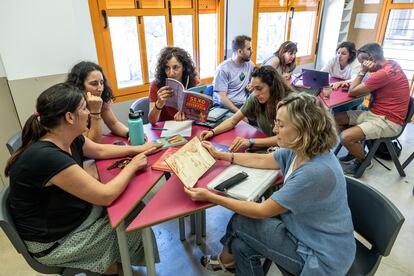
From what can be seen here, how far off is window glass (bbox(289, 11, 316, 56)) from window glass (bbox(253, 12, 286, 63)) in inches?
12.9

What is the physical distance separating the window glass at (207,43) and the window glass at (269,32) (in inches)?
37.7

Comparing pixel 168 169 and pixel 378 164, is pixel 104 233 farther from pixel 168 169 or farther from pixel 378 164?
pixel 378 164

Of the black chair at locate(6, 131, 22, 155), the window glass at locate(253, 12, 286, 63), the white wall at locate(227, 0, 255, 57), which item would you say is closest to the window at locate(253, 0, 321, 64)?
the window glass at locate(253, 12, 286, 63)

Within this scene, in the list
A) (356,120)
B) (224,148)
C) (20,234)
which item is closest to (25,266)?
(20,234)

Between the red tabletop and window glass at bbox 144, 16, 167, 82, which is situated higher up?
window glass at bbox 144, 16, 167, 82

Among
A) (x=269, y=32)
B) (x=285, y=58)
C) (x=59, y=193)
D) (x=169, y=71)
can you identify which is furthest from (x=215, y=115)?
(x=269, y=32)

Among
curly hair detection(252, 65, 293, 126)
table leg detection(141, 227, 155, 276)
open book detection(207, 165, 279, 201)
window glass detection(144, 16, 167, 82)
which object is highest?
window glass detection(144, 16, 167, 82)

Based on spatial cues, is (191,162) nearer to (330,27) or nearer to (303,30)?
(303,30)

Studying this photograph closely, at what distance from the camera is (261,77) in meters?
1.76

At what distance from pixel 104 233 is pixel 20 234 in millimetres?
336

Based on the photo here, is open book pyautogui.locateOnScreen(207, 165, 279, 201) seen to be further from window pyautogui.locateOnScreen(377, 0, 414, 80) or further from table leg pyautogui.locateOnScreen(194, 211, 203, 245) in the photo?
window pyautogui.locateOnScreen(377, 0, 414, 80)

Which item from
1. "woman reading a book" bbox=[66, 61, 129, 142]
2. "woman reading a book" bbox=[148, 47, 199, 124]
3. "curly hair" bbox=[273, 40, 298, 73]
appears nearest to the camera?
"woman reading a book" bbox=[66, 61, 129, 142]

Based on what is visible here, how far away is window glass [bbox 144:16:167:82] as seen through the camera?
3.19 m

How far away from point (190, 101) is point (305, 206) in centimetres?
114
